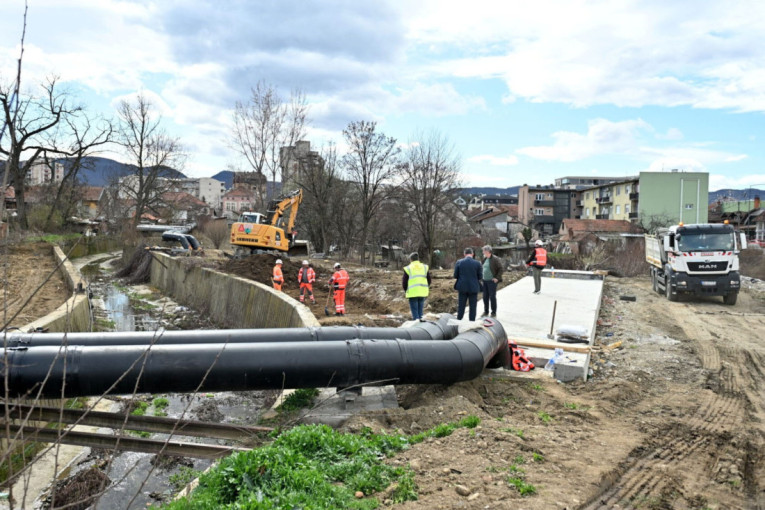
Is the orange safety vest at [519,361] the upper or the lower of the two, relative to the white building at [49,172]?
lower

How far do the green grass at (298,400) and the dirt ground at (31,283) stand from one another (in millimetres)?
5703

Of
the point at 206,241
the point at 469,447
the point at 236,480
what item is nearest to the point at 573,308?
the point at 469,447

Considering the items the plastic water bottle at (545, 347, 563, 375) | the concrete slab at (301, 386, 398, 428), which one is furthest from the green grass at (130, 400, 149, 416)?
the plastic water bottle at (545, 347, 563, 375)

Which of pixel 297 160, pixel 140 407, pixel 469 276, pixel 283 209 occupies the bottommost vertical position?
pixel 140 407

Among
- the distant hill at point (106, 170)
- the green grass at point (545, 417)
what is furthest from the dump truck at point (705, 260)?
the distant hill at point (106, 170)

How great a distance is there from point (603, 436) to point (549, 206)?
91.1 m

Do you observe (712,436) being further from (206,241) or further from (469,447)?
(206,241)

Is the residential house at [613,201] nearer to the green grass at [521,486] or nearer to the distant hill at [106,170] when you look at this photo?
the distant hill at [106,170]

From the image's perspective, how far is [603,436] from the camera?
6098 mm

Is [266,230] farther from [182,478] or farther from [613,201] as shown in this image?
[613,201]

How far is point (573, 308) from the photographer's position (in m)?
15.0

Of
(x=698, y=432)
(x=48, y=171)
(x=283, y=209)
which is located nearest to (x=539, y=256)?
(x=698, y=432)

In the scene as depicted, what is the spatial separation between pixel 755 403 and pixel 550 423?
12.0 ft

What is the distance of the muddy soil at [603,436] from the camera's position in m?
4.65
